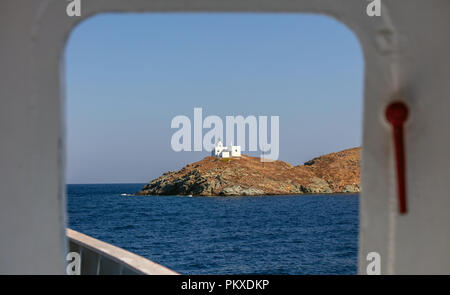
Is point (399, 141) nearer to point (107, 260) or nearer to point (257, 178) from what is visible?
point (107, 260)

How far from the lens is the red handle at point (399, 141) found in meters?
1.36

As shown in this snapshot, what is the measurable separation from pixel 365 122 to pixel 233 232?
48.7 meters

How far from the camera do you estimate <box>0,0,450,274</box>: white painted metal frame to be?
1410 millimetres

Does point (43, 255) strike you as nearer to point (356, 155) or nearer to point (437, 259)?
point (437, 259)

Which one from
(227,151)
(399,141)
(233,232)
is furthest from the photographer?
(227,151)

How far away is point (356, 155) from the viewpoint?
98.3 m

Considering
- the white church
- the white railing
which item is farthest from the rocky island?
the white railing

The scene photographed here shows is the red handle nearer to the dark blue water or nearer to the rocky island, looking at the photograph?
the dark blue water

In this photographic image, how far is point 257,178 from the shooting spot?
87.8m

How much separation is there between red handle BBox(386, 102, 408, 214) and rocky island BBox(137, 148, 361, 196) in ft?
259

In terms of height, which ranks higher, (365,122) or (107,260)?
(365,122)

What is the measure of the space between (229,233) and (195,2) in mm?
48040

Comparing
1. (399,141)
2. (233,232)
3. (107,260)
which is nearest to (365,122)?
(399,141)

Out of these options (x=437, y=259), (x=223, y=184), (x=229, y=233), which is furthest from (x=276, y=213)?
(x=437, y=259)
